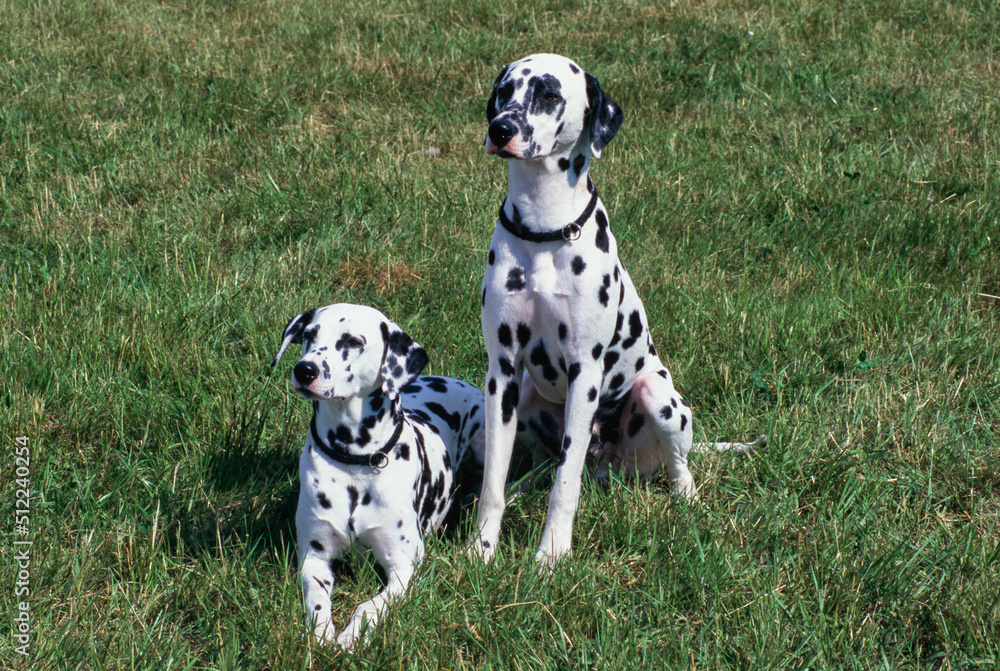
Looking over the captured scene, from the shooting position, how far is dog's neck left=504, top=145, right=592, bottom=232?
355 centimetres

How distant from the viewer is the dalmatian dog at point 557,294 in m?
3.50

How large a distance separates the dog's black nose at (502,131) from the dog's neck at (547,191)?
0.18 m

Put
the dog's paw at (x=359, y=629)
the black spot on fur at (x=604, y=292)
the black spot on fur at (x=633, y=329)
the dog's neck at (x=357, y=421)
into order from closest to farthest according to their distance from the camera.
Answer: the dog's paw at (x=359, y=629), the dog's neck at (x=357, y=421), the black spot on fur at (x=604, y=292), the black spot on fur at (x=633, y=329)

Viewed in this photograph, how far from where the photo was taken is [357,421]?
3453 millimetres

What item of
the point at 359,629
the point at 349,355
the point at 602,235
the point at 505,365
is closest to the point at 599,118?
the point at 602,235

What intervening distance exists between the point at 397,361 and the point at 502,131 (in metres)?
0.89

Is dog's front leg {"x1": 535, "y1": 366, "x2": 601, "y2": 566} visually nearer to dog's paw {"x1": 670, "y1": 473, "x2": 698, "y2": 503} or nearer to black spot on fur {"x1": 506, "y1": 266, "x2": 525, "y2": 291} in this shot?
black spot on fur {"x1": 506, "y1": 266, "x2": 525, "y2": 291}

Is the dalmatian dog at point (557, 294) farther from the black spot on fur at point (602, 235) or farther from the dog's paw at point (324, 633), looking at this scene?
the dog's paw at point (324, 633)

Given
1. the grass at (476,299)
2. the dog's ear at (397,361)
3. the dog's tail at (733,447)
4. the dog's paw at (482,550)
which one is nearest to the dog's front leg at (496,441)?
the dog's paw at (482,550)

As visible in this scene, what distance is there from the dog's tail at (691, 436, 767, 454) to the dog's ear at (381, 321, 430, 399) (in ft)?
4.88

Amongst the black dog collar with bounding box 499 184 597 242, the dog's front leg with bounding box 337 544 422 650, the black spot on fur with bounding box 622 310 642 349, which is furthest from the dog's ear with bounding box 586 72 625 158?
the dog's front leg with bounding box 337 544 422 650

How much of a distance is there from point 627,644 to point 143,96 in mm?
6404

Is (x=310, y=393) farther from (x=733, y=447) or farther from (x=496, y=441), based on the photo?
(x=733, y=447)

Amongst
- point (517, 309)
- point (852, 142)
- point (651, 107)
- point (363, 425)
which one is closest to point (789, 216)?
point (852, 142)
